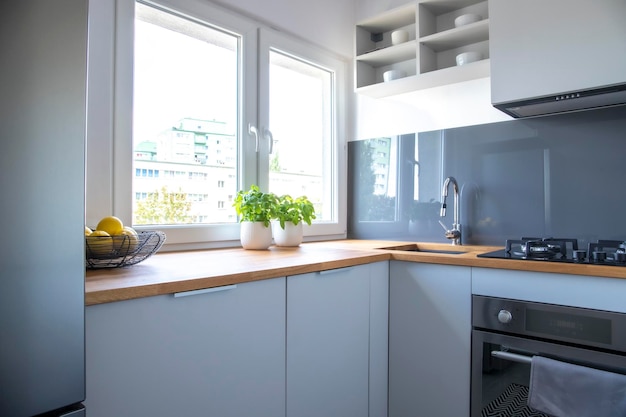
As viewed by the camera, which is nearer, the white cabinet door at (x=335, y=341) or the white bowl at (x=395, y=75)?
the white cabinet door at (x=335, y=341)

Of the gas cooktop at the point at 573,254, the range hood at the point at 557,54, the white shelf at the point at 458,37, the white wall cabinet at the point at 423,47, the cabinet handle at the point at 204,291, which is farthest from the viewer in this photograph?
the white wall cabinet at the point at 423,47

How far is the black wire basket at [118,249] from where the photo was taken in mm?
1197

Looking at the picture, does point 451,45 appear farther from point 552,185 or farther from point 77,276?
point 77,276

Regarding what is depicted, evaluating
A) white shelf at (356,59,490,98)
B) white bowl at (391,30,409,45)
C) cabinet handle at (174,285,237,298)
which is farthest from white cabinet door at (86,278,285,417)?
white bowl at (391,30,409,45)

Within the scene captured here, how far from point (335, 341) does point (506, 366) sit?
0.60 m

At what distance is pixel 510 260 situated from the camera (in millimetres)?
1503

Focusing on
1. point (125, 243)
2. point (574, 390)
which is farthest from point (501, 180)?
point (125, 243)

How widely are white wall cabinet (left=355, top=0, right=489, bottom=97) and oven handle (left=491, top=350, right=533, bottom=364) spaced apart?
1.27 metres

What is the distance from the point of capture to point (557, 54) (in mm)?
1649

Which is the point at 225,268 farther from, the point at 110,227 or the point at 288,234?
the point at 288,234

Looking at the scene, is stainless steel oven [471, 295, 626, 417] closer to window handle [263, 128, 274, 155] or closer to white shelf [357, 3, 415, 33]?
window handle [263, 128, 274, 155]

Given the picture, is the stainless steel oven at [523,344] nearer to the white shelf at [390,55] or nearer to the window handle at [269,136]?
the window handle at [269,136]

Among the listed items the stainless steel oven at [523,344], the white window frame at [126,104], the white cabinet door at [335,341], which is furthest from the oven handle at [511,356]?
the white window frame at [126,104]

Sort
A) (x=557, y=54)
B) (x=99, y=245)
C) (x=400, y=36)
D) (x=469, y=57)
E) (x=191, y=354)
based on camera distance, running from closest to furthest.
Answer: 1. (x=191, y=354)
2. (x=99, y=245)
3. (x=557, y=54)
4. (x=469, y=57)
5. (x=400, y=36)
